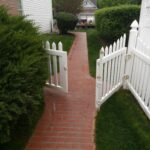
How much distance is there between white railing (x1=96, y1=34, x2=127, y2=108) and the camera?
392 cm

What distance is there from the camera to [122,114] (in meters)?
4.13

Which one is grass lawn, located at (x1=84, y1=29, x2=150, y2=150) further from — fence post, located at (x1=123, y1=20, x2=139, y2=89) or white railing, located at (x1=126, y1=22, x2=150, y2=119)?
fence post, located at (x1=123, y1=20, x2=139, y2=89)

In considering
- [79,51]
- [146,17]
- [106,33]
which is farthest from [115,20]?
[146,17]

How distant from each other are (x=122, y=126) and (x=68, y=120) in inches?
40.1

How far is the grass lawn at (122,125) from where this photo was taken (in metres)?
3.37

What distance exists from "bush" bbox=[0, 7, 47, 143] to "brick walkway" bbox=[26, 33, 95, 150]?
585mm

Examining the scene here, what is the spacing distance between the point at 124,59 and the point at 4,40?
2.74m

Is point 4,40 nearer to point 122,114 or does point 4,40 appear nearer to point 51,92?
point 51,92

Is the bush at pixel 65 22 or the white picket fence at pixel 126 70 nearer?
the white picket fence at pixel 126 70

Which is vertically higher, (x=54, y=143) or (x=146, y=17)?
(x=146, y=17)

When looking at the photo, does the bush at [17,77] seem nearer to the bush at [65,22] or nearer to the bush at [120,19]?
the bush at [120,19]

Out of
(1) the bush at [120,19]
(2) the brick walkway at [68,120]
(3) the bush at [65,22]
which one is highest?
(1) the bush at [120,19]

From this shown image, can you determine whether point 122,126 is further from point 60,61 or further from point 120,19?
point 120,19

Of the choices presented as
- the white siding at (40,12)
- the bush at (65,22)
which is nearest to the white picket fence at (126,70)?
the white siding at (40,12)
